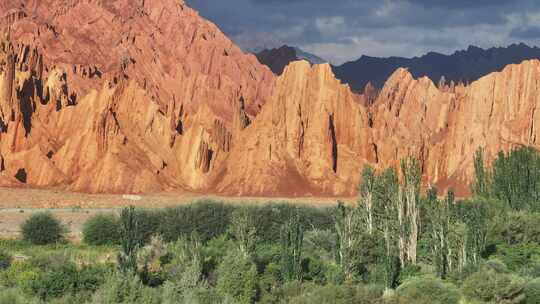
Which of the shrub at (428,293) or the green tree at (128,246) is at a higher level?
the green tree at (128,246)

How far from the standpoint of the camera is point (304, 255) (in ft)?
188

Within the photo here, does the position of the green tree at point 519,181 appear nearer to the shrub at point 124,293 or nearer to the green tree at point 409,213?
the green tree at point 409,213

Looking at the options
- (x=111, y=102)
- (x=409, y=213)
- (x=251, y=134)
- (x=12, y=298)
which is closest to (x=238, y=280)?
(x=12, y=298)

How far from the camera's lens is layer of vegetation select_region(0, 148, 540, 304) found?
4119 cm

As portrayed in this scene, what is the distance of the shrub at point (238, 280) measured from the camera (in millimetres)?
42875

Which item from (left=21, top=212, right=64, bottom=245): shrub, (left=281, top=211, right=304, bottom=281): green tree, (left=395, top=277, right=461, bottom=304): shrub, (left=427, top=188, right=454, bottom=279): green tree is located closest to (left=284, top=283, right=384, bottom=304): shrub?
(left=395, top=277, right=461, bottom=304): shrub

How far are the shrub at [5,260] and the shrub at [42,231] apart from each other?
510 inches

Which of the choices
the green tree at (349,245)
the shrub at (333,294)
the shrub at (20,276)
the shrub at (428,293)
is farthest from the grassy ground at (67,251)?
the shrub at (428,293)

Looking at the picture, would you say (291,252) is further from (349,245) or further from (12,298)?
(12,298)

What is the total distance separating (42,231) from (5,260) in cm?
1560

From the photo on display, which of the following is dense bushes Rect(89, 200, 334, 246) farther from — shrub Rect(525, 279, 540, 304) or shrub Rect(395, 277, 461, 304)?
shrub Rect(525, 279, 540, 304)

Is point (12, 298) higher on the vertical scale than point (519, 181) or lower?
lower

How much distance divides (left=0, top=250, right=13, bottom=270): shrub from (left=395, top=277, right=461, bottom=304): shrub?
835 inches

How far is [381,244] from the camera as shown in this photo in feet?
180
